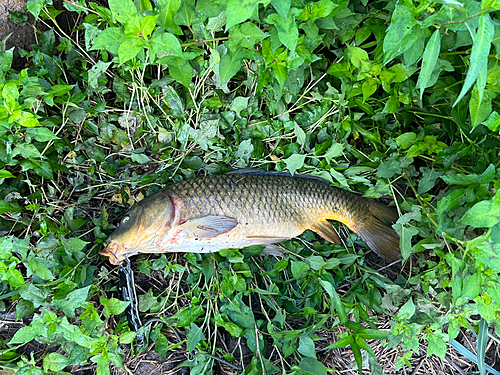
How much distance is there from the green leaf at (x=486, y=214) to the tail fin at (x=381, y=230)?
38.8 inches

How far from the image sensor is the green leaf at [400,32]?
163 centimetres

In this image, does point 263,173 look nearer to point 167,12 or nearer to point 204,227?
point 204,227

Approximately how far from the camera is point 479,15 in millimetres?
1435

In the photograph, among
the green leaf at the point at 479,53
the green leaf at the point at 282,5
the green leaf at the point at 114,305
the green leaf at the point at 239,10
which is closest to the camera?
the green leaf at the point at 479,53

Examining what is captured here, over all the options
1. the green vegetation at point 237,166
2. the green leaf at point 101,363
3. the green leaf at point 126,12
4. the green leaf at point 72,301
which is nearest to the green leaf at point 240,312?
the green vegetation at point 237,166

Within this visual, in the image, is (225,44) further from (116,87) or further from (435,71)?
(435,71)

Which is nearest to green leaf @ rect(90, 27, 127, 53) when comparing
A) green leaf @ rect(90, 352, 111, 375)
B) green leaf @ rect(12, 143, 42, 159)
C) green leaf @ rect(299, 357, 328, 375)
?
green leaf @ rect(12, 143, 42, 159)

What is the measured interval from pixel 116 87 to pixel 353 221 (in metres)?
2.04

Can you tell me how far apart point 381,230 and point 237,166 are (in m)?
1.22

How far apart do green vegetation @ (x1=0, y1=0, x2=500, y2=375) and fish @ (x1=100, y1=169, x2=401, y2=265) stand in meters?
0.13

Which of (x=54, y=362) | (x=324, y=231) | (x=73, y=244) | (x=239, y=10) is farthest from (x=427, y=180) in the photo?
(x=54, y=362)

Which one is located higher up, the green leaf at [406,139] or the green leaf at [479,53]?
the green leaf at [479,53]

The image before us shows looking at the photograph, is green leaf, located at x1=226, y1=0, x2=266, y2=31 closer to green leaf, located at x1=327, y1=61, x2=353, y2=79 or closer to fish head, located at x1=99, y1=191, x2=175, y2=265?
green leaf, located at x1=327, y1=61, x2=353, y2=79

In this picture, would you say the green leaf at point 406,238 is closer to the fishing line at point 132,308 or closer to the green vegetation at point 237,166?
A: the green vegetation at point 237,166
